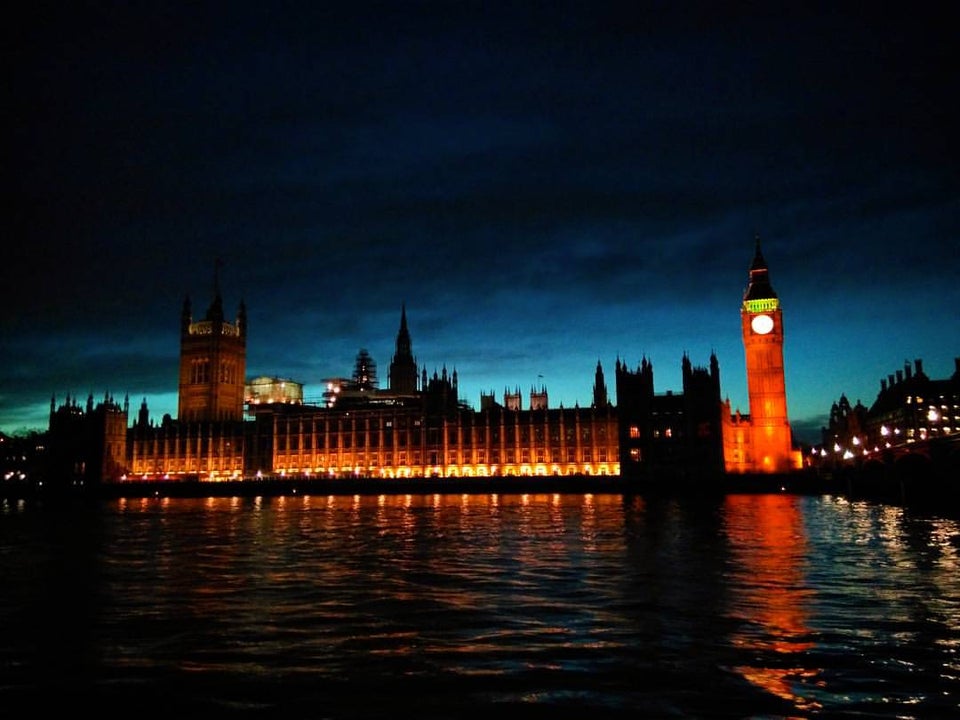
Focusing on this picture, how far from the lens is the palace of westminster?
114625 millimetres

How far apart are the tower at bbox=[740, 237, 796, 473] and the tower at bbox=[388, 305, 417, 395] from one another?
62.9 m

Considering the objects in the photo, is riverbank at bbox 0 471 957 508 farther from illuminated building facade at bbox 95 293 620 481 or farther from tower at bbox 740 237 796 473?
tower at bbox 740 237 796 473

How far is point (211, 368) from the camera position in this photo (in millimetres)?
159750

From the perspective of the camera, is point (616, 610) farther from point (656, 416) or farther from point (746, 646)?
point (656, 416)

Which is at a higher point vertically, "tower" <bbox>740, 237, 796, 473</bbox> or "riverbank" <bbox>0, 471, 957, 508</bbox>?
"tower" <bbox>740, 237, 796, 473</bbox>

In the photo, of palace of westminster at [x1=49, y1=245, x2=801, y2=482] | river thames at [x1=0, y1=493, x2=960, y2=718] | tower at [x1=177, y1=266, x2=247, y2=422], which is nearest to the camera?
river thames at [x1=0, y1=493, x2=960, y2=718]

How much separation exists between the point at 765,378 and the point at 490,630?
113767 mm

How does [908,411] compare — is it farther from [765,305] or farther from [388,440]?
[388,440]

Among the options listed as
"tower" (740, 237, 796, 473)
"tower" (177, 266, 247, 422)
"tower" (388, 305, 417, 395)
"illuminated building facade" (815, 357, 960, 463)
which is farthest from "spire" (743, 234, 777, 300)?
"tower" (177, 266, 247, 422)

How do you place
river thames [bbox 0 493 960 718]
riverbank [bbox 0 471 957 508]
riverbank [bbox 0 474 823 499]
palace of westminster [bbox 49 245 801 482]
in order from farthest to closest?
1. palace of westminster [bbox 49 245 801 482]
2. riverbank [bbox 0 474 823 499]
3. riverbank [bbox 0 471 957 508]
4. river thames [bbox 0 493 960 718]

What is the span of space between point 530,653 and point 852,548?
2275 cm

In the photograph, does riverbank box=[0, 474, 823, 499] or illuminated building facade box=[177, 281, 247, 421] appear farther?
illuminated building facade box=[177, 281, 247, 421]

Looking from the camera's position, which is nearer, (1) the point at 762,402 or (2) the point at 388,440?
(1) the point at 762,402

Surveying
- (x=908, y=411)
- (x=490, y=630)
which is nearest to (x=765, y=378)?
(x=908, y=411)
